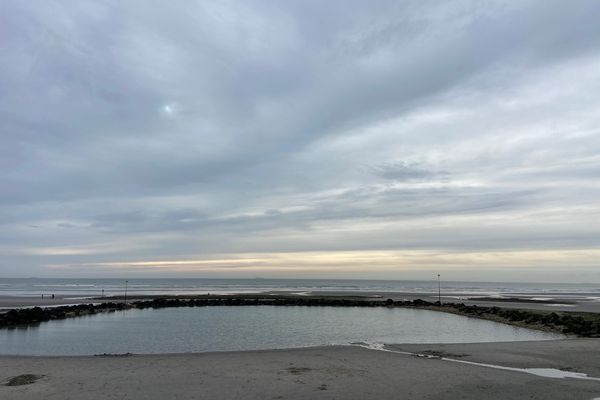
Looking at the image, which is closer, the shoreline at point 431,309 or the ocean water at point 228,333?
the ocean water at point 228,333

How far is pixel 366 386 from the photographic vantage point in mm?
12922

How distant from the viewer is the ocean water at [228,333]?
75.1 ft

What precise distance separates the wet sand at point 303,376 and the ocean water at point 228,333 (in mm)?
3738

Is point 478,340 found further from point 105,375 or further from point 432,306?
point 432,306

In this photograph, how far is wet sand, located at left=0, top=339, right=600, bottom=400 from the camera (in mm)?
11984

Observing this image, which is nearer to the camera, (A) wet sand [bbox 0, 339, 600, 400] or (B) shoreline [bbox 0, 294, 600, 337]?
(A) wet sand [bbox 0, 339, 600, 400]

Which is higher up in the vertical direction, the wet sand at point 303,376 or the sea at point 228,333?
the wet sand at point 303,376

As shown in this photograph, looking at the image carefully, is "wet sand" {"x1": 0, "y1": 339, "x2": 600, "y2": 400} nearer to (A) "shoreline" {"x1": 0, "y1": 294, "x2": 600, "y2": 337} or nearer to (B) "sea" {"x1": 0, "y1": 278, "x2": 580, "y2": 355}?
(B) "sea" {"x1": 0, "y1": 278, "x2": 580, "y2": 355}

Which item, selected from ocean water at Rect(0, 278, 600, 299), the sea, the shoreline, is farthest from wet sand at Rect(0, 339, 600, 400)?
ocean water at Rect(0, 278, 600, 299)

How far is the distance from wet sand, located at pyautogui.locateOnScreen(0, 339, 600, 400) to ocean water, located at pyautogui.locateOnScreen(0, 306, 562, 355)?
374cm

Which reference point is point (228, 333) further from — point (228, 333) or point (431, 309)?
point (431, 309)

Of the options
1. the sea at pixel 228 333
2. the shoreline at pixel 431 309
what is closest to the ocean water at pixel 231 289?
the shoreline at pixel 431 309

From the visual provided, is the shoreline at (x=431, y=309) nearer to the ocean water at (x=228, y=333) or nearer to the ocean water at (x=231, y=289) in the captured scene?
the ocean water at (x=228, y=333)

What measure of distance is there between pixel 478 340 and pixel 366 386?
48.3 feet
